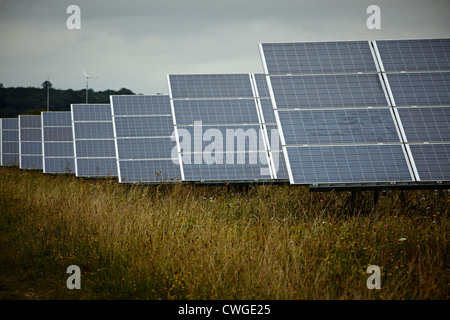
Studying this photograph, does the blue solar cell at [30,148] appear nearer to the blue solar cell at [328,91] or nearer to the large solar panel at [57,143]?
the large solar panel at [57,143]

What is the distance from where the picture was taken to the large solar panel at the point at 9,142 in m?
41.4

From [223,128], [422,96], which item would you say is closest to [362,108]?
[422,96]

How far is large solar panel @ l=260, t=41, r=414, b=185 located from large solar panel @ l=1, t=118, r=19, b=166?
34823mm

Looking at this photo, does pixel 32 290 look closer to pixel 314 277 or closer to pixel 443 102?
pixel 314 277

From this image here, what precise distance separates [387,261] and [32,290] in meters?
5.91

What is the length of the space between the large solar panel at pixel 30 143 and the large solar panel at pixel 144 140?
14577mm

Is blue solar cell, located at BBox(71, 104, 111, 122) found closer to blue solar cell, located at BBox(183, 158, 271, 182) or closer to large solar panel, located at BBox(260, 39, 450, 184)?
blue solar cell, located at BBox(183, 158, 271, 182)

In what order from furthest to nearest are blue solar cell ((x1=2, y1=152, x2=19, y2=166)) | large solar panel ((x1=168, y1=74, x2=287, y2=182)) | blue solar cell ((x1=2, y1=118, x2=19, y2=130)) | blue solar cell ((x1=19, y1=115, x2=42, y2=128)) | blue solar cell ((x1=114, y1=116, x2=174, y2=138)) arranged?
blue solar cell ((x1=2, y1=118, x2=19, y2=130)) < blue solar cell ((x1=2, y1=152, x2=19, y2=166)) < blue solar cell ((x1=19, y1=115, x2=42, y2=128)) < blue solar cell ((x1=114, y1=116, x2=174, y2=138)) < large solar panel ((x1=168, y1=74, x2=287, y2=182))

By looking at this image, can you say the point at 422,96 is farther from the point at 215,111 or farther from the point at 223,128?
the point at 215,111

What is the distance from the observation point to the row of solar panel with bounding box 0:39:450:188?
33.8 ft

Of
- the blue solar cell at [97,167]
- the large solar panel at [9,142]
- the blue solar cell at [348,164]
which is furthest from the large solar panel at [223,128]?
the large solar panel at [9,142]

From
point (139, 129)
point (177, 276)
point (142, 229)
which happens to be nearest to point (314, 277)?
point (177, 276)

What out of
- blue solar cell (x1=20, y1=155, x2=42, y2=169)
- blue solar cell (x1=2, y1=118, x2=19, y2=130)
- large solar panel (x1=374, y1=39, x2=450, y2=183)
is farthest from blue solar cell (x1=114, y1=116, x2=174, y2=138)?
blue solar cell (x1=2, y1=118, x2=19, y2=130)

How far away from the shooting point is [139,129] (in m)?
20.3
